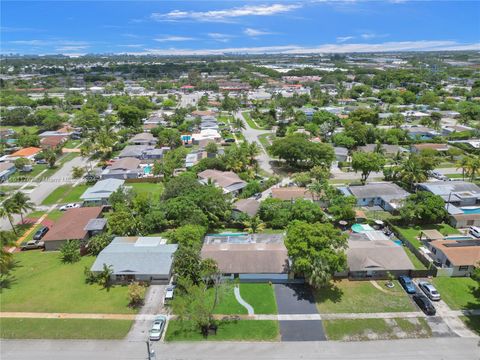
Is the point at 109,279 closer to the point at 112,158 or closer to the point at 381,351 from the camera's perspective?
the point at 381,351

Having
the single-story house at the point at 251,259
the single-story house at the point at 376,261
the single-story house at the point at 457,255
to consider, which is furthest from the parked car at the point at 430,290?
the single-story house at the point at 251,259

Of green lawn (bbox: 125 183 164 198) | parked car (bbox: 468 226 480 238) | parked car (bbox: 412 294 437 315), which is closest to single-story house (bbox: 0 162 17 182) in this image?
green lawn (bbox: 125 183 164 198)

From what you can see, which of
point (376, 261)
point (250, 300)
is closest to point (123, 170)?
point (250, 300)

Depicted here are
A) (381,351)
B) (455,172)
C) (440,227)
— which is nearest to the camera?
(381,351)

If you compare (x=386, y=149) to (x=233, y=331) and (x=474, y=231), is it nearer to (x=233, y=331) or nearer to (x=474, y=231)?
(x=474, y=231)

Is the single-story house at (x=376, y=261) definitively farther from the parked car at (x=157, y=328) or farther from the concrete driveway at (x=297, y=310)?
the parked car at (x=157, y=328)

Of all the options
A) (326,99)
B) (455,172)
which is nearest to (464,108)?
(326,99)
